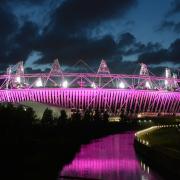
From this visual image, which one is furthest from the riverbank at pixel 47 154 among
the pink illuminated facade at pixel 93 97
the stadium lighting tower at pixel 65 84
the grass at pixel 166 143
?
the pink illuminated facade at pixel 93 97

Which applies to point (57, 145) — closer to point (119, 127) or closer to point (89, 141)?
point (89, 141)

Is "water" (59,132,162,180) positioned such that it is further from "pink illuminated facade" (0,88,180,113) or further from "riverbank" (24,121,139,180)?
"pink illuminated facade" (0,88,180,113)

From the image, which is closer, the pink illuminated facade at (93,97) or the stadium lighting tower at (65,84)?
the stadium lighting tower at (65,84)

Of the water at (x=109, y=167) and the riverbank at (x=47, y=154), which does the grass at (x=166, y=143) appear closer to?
the water at (x=109, y=167)

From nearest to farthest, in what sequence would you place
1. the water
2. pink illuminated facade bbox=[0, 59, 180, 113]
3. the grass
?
1. the water
2. the grass
3. pink illuminated facade bbox=[0, 59, 180, 113]

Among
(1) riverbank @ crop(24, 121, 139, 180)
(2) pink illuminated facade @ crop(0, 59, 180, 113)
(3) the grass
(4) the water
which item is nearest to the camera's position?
(1) riverbank @ crop(24, 121, 139, 180)

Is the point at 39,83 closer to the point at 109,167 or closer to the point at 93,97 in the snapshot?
the point at 93,97

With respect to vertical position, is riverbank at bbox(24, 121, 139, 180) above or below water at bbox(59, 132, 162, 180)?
above

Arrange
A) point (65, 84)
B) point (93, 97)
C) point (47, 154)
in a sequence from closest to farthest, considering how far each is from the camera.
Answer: point (47, 154) → point (65, 84) → point (93, 97)

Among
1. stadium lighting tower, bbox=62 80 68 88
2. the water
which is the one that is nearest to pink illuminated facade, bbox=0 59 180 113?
stadium lighting tower, bbox=62 80 68 88

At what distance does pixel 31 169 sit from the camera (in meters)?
19.7

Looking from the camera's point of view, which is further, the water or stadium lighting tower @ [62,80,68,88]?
stadium lighting tower @ [62,80,68,88]

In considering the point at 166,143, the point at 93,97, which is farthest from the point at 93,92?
the point at 166,143

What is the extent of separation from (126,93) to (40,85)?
1883 centimetres
